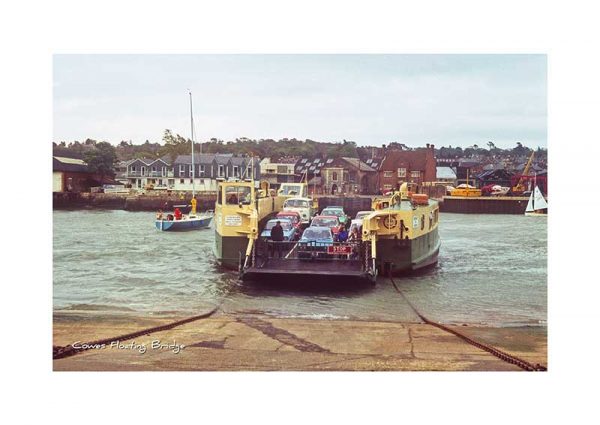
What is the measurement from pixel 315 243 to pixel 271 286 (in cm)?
173

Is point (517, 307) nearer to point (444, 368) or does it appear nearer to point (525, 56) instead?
point (444, 368)

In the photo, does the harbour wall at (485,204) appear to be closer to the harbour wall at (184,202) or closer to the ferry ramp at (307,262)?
the harbour wall at (184,202)

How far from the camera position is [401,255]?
1280cm

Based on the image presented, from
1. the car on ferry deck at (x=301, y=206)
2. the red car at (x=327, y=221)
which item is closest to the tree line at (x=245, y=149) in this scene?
the red car at (x=327, y=221)

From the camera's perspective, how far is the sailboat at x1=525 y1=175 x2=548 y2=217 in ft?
32.9

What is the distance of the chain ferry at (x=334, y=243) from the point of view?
12.3 metres

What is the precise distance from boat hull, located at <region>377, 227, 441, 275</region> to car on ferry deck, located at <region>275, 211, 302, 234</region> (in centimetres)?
335

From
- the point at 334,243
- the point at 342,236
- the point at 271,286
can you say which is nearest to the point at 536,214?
the point at 334,243

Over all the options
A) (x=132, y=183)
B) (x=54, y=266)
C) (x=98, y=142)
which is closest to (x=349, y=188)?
(x=132, y=183)

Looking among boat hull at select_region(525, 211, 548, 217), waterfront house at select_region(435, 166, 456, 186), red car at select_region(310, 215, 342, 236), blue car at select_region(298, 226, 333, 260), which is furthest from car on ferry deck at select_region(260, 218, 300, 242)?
boat hull at select_region(525, 211, 548, 217)

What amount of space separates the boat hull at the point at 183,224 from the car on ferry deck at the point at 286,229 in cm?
140

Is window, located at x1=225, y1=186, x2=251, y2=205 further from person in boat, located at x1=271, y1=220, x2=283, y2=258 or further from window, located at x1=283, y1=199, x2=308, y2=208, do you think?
window, located at x1=283, y1=199, x2=308, y2=208

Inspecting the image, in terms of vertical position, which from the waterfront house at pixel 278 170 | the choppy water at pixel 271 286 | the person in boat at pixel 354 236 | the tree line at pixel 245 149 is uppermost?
the tree line at pixel 245 149

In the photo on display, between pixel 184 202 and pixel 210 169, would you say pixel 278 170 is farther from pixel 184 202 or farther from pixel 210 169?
pixel 184 202
